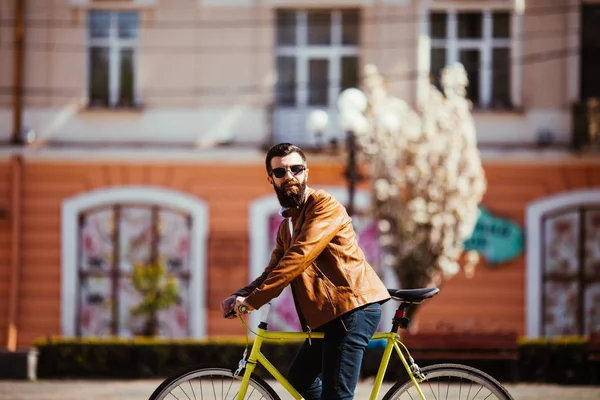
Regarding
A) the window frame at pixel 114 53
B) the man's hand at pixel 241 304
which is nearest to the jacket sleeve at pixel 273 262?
the man's hand at pixel 241 304

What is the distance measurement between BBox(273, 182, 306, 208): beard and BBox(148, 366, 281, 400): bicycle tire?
2.99 ft

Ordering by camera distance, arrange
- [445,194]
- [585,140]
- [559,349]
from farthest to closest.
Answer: [585,140] → [445,194] → [559,349]

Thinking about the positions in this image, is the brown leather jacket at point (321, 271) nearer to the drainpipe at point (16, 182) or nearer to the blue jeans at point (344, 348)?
the blue jeans at point (344, 348)

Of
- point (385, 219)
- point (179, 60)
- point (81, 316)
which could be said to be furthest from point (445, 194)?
point (81, 316)

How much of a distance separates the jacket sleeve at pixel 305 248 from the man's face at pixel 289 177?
10cm

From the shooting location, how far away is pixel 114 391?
484 inches

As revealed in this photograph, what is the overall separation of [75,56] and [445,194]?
23.2ft

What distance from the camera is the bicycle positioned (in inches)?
226

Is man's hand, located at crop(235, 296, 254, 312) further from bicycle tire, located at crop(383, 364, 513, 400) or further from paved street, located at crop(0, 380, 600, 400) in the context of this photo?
paved street, located at crop(0, 380, 600, 400)

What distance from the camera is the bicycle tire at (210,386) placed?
5.74 m

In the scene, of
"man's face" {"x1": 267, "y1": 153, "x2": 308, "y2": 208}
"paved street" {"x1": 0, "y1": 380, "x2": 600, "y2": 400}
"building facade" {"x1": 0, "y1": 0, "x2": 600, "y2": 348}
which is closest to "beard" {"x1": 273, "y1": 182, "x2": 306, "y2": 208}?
"man's face" {"x1": 267, "y1": 153, "x2": 308, "y2": 208}

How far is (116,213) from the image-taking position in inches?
753

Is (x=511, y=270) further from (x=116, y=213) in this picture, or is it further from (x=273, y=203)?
(x=116, y=213)

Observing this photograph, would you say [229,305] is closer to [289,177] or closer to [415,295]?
[289,177]
